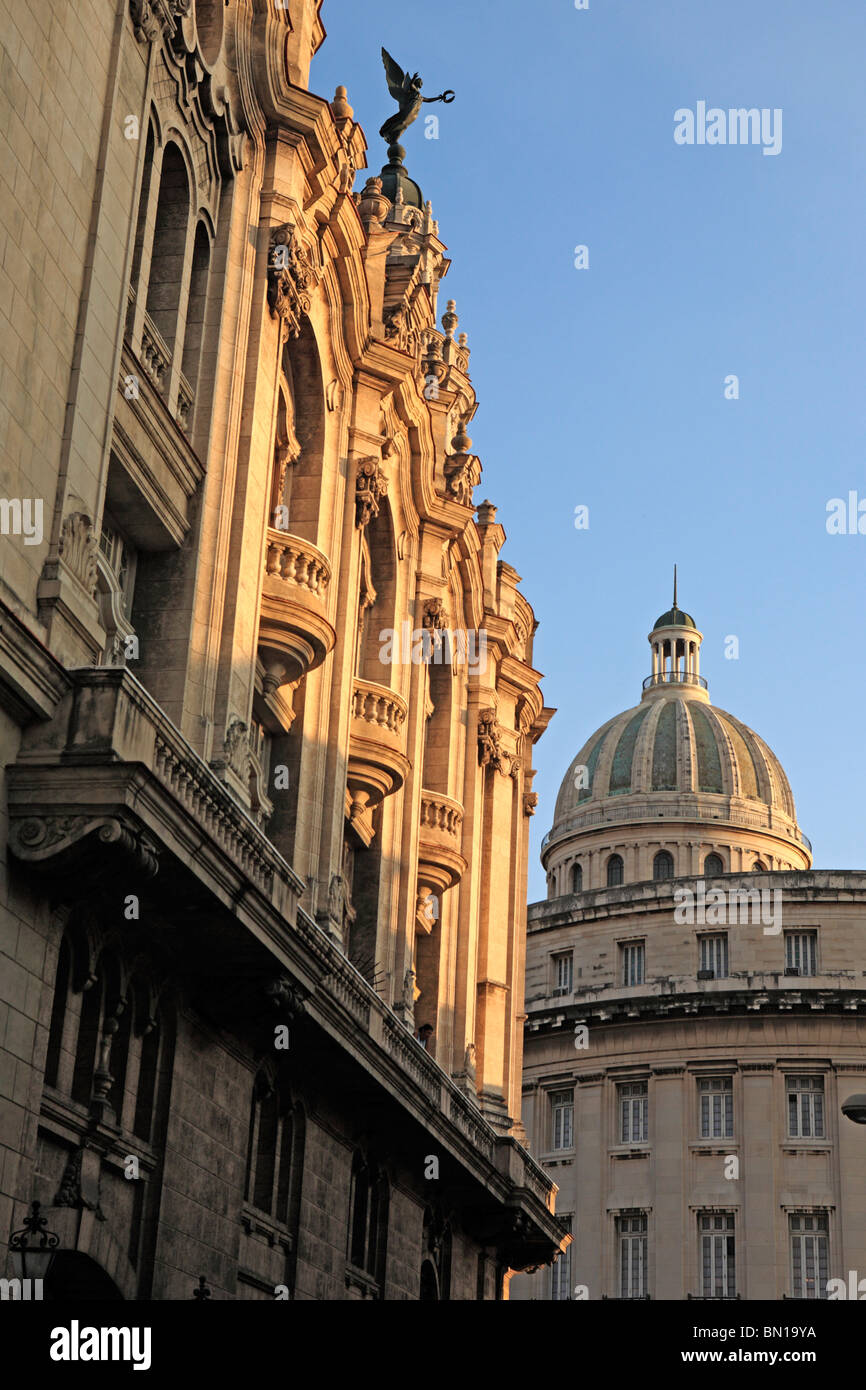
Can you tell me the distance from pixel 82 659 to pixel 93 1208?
6.62m

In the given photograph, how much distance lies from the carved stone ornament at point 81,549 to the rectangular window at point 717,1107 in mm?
61517

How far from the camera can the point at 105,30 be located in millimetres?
25594

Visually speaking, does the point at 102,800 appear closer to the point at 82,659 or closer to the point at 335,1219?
the point at 82,659

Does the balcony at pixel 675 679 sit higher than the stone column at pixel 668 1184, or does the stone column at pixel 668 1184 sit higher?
the balcony at pixel 675 679

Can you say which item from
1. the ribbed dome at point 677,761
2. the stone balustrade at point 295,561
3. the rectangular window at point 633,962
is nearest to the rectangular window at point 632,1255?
the rectangular window at point 633,962

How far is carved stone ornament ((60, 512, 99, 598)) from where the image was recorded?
22984 millimetres

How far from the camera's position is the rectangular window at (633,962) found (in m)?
86.1

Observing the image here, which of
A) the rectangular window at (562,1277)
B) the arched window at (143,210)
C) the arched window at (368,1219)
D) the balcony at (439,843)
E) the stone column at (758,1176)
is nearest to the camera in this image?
the arched window at (143,210)

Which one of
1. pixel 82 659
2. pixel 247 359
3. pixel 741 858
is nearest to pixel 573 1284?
pixel 741 858

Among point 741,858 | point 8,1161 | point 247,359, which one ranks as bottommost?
point 8,1161

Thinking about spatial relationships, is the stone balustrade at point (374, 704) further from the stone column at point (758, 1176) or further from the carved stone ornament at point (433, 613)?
the stone column at point (758, 1176)

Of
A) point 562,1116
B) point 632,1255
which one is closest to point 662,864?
point 562,1116

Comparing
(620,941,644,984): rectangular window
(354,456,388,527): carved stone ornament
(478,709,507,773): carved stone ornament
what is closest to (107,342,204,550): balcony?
(354,456,388,527): carved stone ornament

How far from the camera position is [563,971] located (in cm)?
8881
